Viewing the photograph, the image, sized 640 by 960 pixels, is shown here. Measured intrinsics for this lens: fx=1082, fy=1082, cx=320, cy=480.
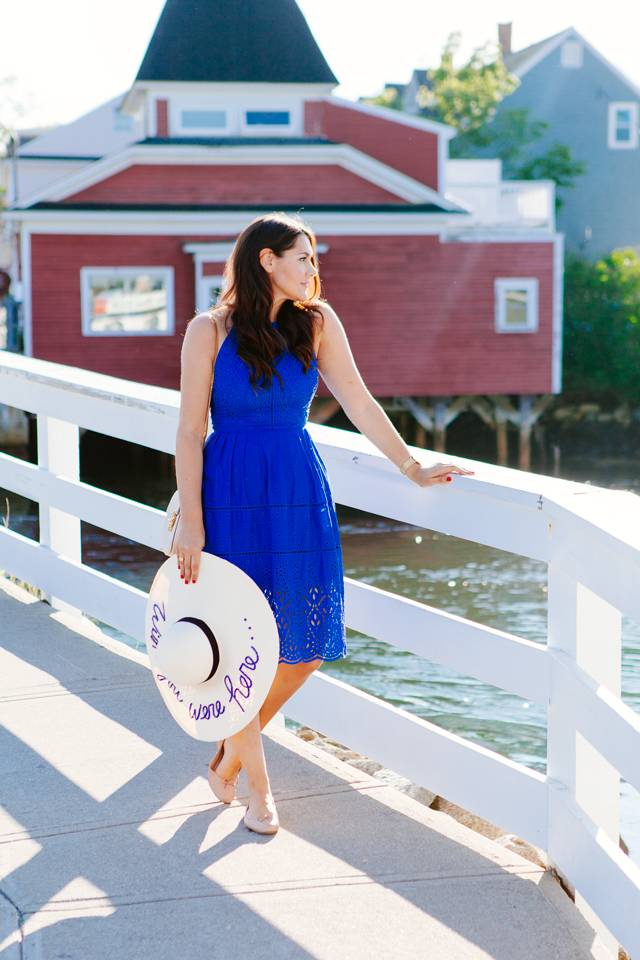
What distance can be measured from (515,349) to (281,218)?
20.1 metres

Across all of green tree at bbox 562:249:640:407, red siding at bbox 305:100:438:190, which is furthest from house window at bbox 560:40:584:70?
red siding at bbox 305:100:438:190

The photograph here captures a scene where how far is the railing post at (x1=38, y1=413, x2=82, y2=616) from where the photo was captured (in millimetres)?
4328

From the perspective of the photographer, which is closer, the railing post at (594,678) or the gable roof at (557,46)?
the railing post at (594,678)

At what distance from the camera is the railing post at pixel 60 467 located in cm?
433

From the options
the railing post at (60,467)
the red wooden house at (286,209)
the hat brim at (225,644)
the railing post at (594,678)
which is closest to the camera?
the railing post at (594,678)

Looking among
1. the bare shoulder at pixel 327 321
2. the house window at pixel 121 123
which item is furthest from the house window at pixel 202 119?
the bare shoulder at pixel 327 321

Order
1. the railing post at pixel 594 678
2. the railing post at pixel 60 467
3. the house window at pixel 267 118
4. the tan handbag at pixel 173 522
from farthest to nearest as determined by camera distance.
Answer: the house window at pixel 267 118 < the railing post at pixel 60 467 < the tan handbag at pixel 173 522 < the railing post at pixel 594 678

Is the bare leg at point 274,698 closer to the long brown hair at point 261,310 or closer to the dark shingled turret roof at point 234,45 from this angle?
the long brown hair at point 261,310

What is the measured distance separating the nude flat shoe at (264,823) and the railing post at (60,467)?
6.38ft

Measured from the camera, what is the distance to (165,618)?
272 centimetres

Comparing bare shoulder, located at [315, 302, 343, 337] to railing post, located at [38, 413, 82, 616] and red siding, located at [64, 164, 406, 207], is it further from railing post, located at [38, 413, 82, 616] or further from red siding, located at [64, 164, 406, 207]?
red siding, located at [64, 164, 406, 207]

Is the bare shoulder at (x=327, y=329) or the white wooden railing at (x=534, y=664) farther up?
the bare shoulder at (x=327, y=329)

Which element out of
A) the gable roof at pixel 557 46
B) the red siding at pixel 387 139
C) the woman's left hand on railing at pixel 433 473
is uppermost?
the gable roof at pixel 557 46

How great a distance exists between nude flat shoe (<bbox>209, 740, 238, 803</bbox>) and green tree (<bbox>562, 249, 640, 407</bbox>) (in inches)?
1060
